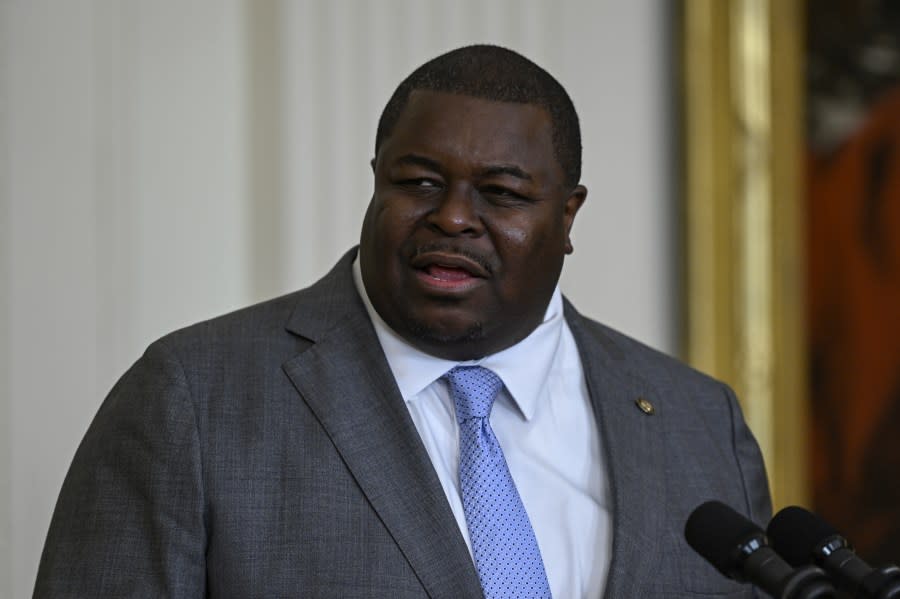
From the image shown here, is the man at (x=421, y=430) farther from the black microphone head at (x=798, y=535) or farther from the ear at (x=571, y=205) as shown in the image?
the black microphone head at (x=798, y=535)

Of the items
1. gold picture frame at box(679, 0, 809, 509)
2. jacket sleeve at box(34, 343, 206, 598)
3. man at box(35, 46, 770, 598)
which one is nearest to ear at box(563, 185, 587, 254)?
man at box(35, 46, 770, 598)

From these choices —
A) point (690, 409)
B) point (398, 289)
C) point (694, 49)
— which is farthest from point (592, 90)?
point (398, 289)

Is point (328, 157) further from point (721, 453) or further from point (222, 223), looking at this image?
point (721, 453)

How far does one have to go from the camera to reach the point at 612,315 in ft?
11.8

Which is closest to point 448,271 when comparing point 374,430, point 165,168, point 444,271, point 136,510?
point 444,271

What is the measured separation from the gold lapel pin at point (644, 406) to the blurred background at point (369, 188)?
1.07m

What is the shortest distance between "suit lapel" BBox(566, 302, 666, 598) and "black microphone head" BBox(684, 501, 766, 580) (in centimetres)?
54

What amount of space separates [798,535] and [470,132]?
0.82m

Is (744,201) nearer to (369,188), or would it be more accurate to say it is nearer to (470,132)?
(369,188)

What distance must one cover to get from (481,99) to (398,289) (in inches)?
11.8

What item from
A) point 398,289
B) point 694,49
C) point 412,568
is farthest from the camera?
point 694,49

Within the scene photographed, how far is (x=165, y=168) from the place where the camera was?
119 inches

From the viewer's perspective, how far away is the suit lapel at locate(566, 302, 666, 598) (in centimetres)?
209

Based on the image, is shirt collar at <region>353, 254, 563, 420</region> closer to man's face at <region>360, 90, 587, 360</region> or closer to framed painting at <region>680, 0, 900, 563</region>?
man's face at <region>360, 90, 587, 360</region>
